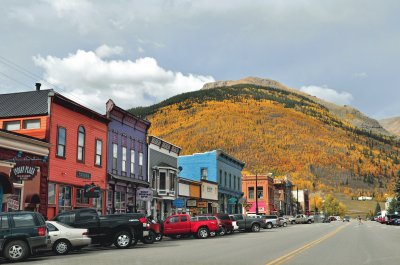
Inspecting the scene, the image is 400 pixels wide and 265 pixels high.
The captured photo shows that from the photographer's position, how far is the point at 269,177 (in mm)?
94750

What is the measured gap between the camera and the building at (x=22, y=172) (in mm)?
25750

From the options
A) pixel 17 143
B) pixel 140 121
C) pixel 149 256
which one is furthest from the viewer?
pixel 140 121

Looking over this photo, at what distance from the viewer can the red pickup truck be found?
1296 inches

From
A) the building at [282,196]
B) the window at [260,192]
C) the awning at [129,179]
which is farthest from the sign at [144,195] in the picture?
the building at [282,196]

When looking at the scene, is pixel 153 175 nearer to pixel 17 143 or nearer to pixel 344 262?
pixel 17 143

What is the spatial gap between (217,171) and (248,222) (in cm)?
1679

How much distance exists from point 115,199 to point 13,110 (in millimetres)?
10262

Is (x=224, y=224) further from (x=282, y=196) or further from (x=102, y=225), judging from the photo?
(x=282, y=196)

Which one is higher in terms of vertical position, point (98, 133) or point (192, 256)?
point (98, 133)

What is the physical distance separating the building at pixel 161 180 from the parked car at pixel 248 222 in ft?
18.7

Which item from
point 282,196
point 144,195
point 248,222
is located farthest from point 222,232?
point 282,196

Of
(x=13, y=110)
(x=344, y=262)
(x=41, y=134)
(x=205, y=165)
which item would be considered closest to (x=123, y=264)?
(x=344, y=262)

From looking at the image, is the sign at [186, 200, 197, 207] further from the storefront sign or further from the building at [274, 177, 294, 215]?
the building at [274, 177, 294, 215]

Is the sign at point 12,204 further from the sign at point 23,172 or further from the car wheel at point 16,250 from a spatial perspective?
the car wheel at point 16,250
